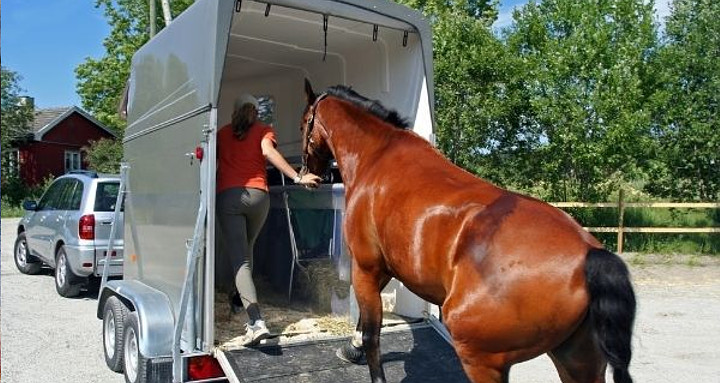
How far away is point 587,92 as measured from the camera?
1430 cm

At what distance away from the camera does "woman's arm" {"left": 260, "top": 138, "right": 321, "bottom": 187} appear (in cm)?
462

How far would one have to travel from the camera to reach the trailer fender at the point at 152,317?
4281mm

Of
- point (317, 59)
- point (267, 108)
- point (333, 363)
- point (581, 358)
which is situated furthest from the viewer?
point (267, 108)

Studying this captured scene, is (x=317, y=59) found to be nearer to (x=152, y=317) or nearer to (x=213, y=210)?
(x=213, y=210)

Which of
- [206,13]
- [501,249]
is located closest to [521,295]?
[501,249]

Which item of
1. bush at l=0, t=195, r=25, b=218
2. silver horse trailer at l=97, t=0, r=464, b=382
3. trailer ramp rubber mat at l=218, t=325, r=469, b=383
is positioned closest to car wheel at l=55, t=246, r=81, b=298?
silver horse trailer at l=97, t=0, r=464, b=382

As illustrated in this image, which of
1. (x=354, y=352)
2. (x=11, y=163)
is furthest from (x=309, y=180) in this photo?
(x=11, y=163)

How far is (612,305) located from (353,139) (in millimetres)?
2185

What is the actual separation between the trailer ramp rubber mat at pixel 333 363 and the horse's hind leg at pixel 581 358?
44.7 inches

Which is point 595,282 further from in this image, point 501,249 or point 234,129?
point 234,129

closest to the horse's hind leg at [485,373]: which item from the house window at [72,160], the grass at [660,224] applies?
the grass at [660,224]

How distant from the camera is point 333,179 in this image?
6145 mm

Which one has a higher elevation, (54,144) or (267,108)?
(54,144)

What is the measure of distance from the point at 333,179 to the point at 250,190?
160 cm
